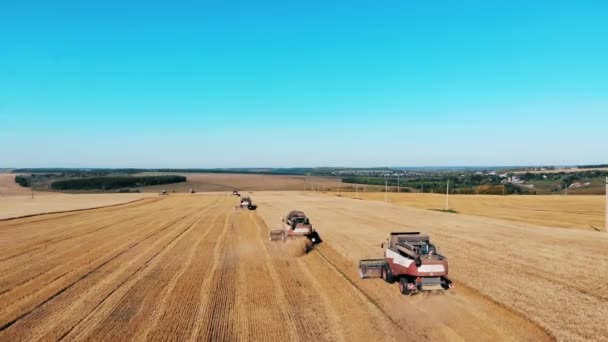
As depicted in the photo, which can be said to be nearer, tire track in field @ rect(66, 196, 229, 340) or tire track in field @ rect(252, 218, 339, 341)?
tire track in field @ rect(252, 218, 339, 341)

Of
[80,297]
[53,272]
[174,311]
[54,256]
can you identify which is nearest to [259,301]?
[174,311]

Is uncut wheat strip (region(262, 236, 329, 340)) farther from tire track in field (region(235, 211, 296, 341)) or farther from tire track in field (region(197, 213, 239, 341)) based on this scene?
tire track in field (region(197, 213, 239, 341))

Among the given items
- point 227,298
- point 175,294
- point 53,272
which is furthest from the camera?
point 53,272

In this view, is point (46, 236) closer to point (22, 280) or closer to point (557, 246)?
point (22, 280)

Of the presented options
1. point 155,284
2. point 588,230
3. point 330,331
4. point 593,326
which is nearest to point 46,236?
point 155,284

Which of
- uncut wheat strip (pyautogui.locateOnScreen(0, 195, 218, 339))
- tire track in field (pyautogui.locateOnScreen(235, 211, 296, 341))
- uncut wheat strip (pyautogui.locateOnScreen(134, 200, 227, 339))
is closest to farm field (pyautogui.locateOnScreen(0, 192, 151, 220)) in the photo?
uncut wheat strip (pyautogui.locateOnScreen(0, 195, 218, 339))

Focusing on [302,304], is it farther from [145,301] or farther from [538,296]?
[538,296]

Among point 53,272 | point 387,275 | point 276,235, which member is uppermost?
point 387,275
